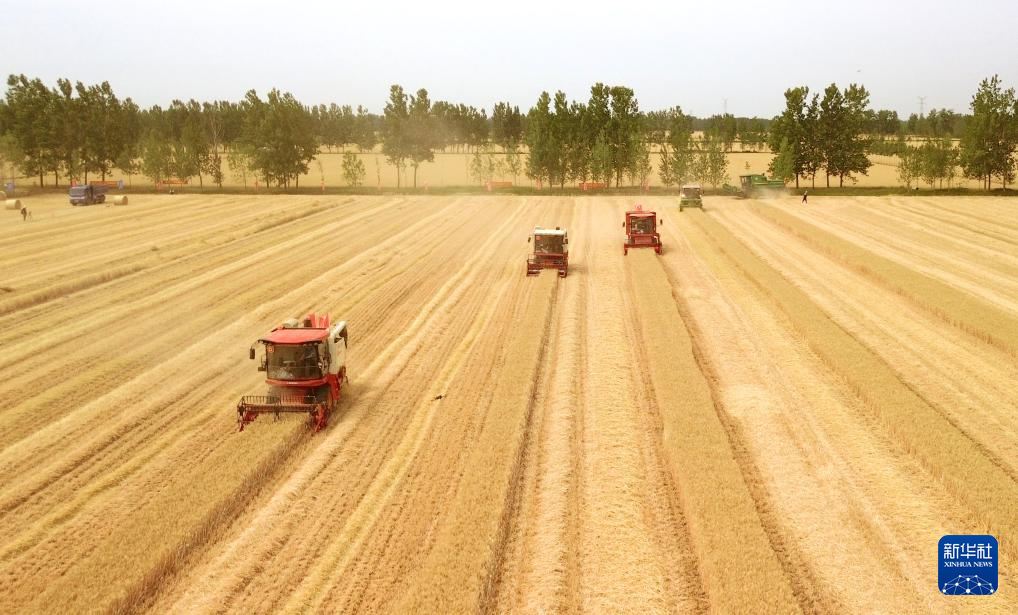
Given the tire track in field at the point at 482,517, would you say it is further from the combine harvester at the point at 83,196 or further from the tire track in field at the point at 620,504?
the combine harvester at the point at 83,196

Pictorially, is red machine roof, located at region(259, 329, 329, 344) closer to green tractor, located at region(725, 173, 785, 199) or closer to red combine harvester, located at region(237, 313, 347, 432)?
red combine harvester, located at region(237, 313, 347, 432)

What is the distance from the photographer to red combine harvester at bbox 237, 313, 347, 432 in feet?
48.3

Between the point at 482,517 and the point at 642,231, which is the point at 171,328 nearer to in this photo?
the point at 482,517

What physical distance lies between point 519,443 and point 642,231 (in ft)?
76.4

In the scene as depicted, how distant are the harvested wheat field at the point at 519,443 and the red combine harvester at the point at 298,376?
15.2 inches

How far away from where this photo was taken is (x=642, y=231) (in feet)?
116

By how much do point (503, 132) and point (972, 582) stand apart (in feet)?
476

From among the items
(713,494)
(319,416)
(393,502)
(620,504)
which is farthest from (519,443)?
(319,416)

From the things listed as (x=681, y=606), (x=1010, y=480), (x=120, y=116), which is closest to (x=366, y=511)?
(x=681, y=606)

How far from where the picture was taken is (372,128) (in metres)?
152

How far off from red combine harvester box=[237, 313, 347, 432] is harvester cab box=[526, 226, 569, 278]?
603 inches

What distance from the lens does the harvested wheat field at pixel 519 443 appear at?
32.3 ft

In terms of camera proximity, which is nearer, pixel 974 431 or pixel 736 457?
pixel 736 457

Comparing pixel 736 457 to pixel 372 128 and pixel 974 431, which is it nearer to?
pixel 974 431
